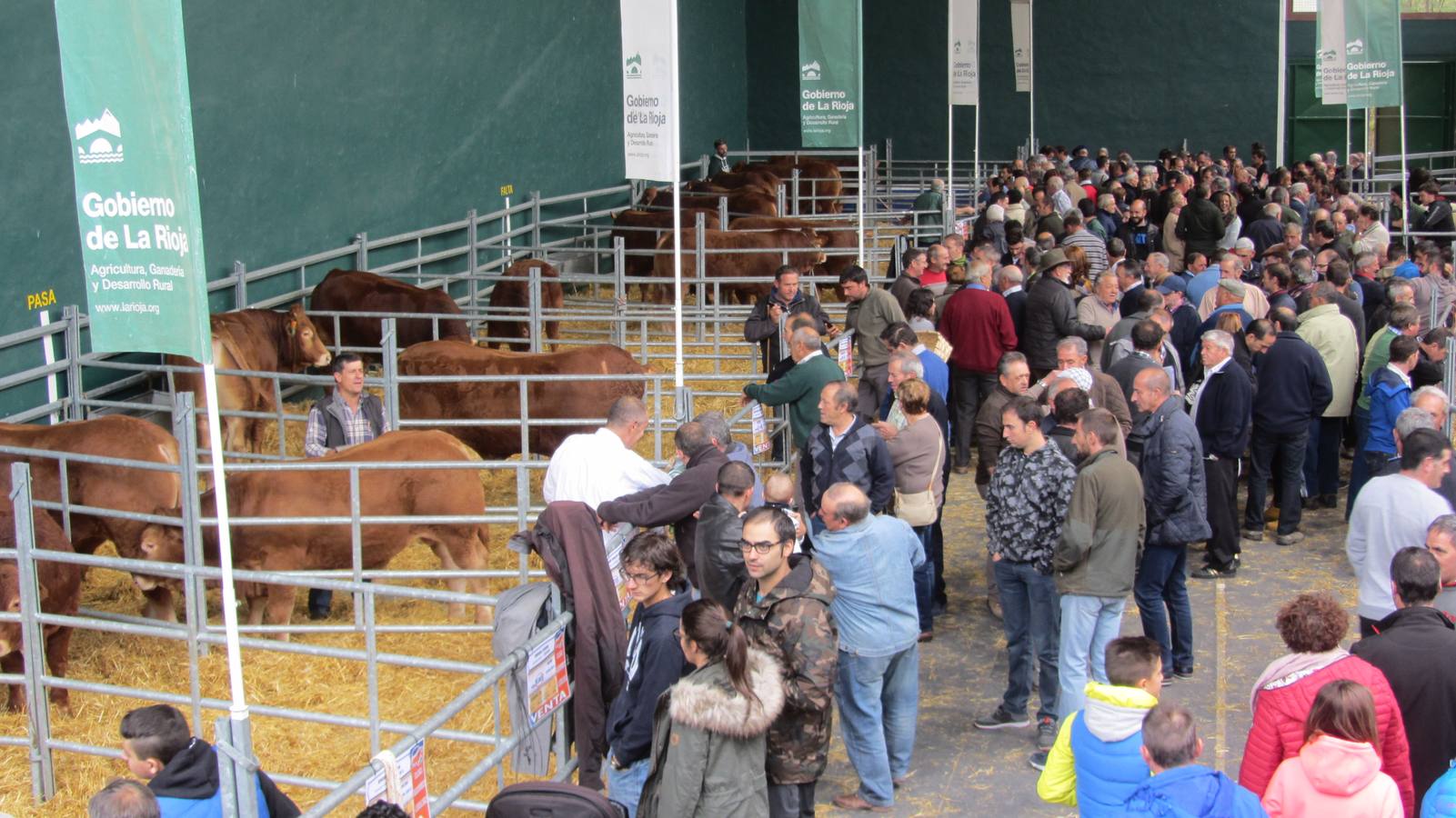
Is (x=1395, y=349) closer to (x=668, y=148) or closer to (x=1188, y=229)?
(x=668, y=148)

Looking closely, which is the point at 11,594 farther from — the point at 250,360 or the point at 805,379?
the point at 250,360

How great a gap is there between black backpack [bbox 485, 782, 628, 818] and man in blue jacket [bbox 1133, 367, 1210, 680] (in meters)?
4.04

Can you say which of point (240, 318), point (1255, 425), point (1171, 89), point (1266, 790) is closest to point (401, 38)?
point (240, 318)

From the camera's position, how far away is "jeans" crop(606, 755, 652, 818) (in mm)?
5723

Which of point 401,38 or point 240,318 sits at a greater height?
point 401,38

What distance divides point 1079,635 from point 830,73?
31.6 ft

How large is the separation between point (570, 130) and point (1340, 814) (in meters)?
19.1

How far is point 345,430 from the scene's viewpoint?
9.70m

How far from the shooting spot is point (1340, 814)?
4621 mm

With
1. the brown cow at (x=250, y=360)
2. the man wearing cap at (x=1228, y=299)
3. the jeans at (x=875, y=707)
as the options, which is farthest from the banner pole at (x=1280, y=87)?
the jeans at (x=875, y=707)

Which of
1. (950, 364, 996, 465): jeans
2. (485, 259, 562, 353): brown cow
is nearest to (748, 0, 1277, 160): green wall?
(485, 259, 562, 353): brown cow

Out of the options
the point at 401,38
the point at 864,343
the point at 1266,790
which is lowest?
the point at 1266,790

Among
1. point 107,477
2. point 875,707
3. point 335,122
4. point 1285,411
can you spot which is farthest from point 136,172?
point 335,122

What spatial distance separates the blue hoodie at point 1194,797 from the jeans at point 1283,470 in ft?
21.4
